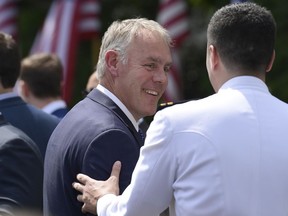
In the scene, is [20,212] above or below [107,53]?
below

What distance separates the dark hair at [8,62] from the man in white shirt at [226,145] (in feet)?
6.19

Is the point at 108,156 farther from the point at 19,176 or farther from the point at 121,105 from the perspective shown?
the point at 19,176

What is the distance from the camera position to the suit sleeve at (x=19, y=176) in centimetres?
419

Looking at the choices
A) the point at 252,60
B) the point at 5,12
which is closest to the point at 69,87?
the point at 5,12

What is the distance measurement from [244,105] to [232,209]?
40cm

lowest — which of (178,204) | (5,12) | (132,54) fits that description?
(5,12)

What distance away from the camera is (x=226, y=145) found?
3410mm

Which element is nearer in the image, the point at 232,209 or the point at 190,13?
the point at 232,209

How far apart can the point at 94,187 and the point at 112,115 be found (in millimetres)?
389

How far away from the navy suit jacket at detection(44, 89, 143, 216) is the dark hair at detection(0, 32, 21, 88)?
126 centimetres

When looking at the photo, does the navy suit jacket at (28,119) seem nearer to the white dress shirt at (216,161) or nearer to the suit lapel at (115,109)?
the suit lapel at (115,109)

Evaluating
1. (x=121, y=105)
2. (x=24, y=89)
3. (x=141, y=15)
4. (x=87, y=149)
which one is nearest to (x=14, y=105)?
(x=121, y=105)

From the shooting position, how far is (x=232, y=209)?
3385 mm

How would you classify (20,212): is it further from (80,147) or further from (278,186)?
(278,186)
